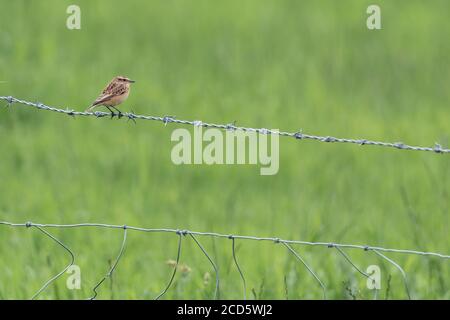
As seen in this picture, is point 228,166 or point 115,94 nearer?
point 115,94

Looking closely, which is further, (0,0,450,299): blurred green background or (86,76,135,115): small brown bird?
(0,0,450,299): blurred green background

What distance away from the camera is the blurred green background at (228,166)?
6.86 metres

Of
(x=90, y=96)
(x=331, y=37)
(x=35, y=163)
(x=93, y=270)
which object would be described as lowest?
(x=93, y=270)

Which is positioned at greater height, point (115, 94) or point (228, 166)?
point (115, 94)

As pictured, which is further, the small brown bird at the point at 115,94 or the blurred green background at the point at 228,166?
the blurred green background at the point at 228,166

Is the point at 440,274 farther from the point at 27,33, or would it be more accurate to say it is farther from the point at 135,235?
the point at 27,33

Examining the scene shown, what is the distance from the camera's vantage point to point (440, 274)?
615 cm

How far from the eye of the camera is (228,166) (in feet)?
30.2

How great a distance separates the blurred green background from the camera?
6.86 m

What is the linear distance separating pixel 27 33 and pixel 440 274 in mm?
7166
